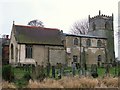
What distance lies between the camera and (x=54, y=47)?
4988 cm

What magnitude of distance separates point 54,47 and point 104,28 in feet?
48.4

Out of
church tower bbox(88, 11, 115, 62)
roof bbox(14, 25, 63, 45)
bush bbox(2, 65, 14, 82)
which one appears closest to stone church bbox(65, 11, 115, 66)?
church tower bbox(88, 11, 115, 62)

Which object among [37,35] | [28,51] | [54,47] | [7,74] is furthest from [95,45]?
[7,74]

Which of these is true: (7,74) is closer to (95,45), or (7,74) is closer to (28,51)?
(28,51)

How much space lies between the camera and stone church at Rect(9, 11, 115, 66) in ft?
157

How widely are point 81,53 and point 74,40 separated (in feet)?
9.02

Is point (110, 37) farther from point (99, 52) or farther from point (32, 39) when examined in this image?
point (32, 39)

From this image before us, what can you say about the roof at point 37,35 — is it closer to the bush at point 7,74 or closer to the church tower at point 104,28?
the church tower at point 104,28

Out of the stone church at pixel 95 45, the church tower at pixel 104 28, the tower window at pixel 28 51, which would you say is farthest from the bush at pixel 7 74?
the church tower at pixel 104 28

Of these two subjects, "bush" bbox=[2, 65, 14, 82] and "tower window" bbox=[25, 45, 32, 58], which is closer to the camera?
"bush" bbox=[2, 65, 14, 82]

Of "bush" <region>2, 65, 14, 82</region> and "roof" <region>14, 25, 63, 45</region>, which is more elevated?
"roof" <region>14, 25, 63, 45</region>

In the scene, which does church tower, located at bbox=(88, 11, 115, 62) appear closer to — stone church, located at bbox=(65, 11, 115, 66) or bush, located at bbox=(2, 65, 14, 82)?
stone church, located at bbox=(65, 11, 115, 66)

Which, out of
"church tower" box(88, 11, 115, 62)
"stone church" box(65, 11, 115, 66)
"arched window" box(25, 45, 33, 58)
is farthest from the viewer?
"church tower" box(88, 11, 115, 62)

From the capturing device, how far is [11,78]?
715 inches
